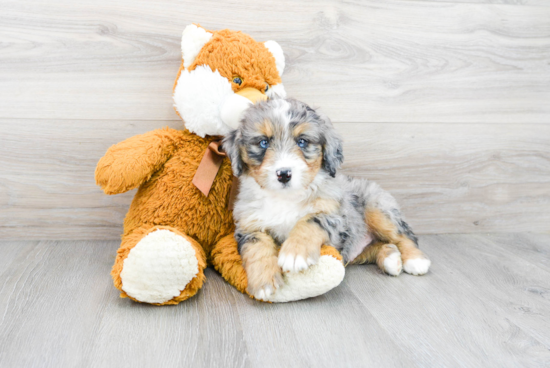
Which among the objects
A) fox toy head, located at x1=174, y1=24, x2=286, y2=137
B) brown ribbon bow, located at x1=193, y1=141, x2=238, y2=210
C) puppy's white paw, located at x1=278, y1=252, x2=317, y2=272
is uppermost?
fox toy head, located at x1=174, y1=24, x2=286, y2=137

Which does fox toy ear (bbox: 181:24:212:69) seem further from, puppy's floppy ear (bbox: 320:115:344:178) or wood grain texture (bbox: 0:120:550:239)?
puppy's floppy ear (bbox: 320:115:344:178)

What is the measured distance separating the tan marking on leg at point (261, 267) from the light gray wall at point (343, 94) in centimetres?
85

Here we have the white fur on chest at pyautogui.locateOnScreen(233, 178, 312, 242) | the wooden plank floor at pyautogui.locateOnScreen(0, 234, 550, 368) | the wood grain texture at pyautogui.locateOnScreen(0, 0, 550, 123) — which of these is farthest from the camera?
the wood grain texture at pyautogui.locateOnScreen(0, 0, 550, 123)

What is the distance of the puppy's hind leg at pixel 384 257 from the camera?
1.83m

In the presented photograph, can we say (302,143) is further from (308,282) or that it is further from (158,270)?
(158,270)

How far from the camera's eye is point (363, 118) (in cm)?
221

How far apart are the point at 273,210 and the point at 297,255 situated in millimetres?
263

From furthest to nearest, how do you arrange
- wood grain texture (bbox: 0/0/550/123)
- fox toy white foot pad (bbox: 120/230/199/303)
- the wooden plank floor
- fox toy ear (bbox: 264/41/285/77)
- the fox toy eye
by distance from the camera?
wood grain texture (bbox: 0/0/550/123) → fox toy ear (bbox: 264/41/285/77) → the fox toy eye → fox toy white foot pad (bbox: 120/230/199/303) → the wooden plank floor

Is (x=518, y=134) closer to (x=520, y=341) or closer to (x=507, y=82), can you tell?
(x=507, y=82)

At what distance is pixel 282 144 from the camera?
4.91ft

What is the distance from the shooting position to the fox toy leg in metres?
1.42

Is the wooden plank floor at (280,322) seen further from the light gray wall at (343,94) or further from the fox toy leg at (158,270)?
the light gray wall at (343,94)

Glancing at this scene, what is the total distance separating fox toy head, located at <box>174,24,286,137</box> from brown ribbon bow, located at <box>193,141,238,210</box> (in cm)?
7

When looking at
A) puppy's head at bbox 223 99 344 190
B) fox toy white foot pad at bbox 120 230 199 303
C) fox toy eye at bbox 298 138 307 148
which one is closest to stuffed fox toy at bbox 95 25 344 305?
fox toy white foot pad at bbox 120 230 199 303
